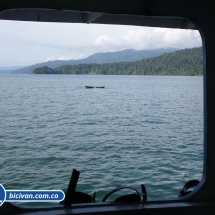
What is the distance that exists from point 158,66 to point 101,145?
1290 inches

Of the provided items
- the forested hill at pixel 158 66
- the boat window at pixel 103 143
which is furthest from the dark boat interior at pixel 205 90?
the forested hill at pixel 158 66

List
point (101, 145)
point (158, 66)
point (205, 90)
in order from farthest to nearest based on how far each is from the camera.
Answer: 1. point (158, 66)
2. point (101, 145)
3. point (205, 90)

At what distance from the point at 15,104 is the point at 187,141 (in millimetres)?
17875

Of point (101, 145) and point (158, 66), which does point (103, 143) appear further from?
point (158, 66)

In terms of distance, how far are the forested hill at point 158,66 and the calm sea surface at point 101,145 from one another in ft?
30.7

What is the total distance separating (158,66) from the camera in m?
48.8

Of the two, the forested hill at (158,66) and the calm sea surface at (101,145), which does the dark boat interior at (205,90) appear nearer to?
the calm sea surface at (101,145)

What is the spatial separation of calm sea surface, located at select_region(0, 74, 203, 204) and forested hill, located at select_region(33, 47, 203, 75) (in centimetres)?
936

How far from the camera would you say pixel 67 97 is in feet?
Answer: 121

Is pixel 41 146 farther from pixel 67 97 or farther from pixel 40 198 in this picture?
pixel 67 97

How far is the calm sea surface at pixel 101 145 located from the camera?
475 inches

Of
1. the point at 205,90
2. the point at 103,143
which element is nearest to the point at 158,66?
the point at 103,143

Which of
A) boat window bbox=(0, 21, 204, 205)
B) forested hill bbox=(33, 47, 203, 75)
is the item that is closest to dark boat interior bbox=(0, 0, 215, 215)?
boat window bbox=(0, 21, 204, 205)

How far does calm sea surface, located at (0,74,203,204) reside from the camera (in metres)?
12.1
